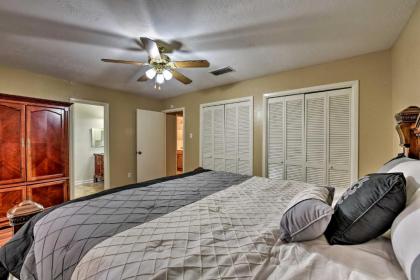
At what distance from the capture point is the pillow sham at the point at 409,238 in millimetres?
606

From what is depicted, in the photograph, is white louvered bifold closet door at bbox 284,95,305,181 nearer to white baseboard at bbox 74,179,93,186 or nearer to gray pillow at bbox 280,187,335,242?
gray pillow at bbox 280,187,335,242

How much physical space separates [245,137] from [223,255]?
304 centimetres

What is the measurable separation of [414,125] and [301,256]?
1.38 meters

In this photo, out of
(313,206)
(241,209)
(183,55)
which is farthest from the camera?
(183,55)

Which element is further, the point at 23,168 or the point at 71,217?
the point at 23,168

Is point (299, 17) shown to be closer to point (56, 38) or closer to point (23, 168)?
point (56, 38)

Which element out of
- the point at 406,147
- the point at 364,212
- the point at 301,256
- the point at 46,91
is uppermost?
the point at 46,91

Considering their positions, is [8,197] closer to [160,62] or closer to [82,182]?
[160,62]

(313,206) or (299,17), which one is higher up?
(299,17)

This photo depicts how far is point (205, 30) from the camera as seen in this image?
208cm

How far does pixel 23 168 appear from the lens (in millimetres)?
2742

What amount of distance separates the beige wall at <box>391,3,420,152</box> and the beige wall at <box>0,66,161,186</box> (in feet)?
15.4

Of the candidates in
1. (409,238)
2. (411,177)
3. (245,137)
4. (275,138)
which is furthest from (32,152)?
(411,177)

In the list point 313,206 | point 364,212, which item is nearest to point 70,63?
point 313,206
